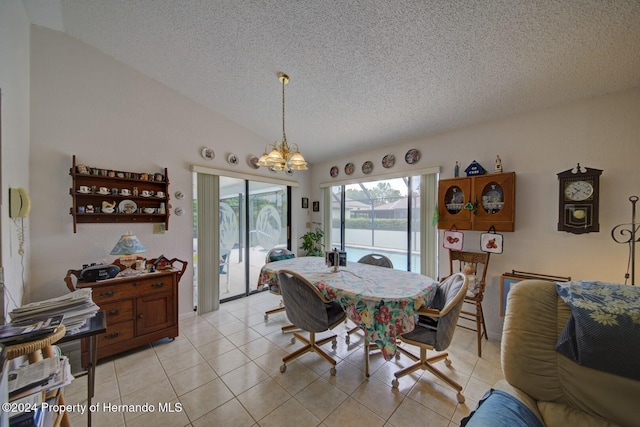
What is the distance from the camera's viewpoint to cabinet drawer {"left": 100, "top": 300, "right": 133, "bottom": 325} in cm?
210

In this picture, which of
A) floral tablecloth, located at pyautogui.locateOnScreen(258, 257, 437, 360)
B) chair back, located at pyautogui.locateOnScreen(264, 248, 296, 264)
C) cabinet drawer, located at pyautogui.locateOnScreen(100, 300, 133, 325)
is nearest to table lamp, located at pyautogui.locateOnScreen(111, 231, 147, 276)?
cabinet drawer, located at pyautogui.locateOnScreen(100, 300, 133, 325)

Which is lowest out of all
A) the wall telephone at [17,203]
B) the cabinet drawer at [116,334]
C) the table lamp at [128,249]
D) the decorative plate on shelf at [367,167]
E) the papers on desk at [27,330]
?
the cabinet drawer at [116,334]

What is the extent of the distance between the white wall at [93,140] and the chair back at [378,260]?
7.75ft

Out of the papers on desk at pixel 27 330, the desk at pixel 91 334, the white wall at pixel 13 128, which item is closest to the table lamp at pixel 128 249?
the white wall at pixel 13 128

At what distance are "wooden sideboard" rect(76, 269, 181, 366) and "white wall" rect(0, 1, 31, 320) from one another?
20.2 inches

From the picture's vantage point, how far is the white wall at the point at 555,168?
1.96 meters

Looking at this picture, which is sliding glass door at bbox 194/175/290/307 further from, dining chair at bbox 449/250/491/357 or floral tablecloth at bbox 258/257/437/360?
dining chair at bbox 449/250/491/357

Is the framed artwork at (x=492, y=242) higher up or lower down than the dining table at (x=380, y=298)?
higher up

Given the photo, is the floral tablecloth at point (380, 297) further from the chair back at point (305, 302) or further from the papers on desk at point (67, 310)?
the papers on desk at point (67, 310)

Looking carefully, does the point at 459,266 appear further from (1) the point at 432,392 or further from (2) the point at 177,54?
(2) the point at 177,54

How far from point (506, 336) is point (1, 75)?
3.24 meters

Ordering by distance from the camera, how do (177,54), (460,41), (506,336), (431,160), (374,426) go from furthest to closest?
1. (431,160)
2. (177,54)
3. (460,41)
4. (374,426)
5. (506,336)

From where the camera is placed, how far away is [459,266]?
9.20 feet

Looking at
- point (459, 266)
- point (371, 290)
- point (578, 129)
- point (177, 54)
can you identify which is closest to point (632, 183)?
point (578, 129)
